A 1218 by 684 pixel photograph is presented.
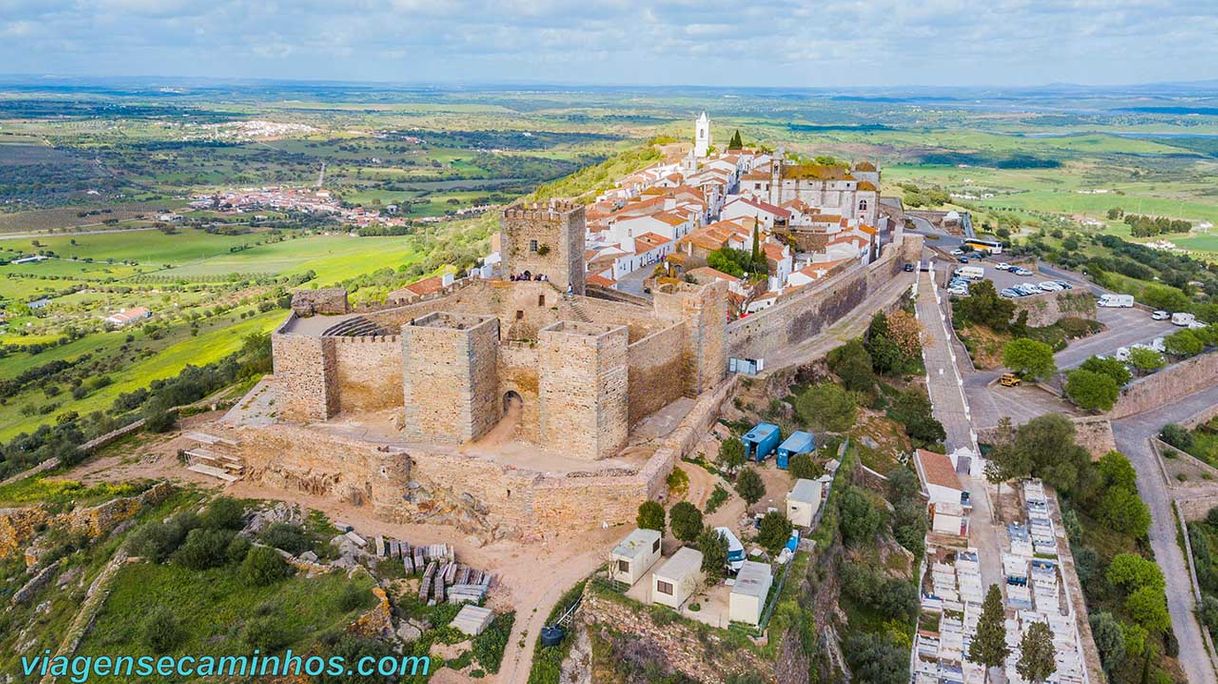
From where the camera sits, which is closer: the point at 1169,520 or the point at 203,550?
the point at 203,550

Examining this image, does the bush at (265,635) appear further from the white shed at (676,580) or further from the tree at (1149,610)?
the tree at (1149,610)

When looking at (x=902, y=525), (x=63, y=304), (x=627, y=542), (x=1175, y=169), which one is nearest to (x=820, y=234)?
(x=902, y=525)

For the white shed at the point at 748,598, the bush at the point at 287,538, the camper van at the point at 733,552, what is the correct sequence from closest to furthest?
1. the white shed at the point at 748,598
2. the camper van at the point at 733,552
3. the bush at the point at 287,538

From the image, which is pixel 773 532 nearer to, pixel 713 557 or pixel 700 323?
pixel 713 557

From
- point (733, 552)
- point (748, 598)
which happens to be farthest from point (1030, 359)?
point (748, 598)

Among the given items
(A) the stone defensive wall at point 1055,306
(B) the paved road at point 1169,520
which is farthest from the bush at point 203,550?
(A) the stone defensive wall at point 1055,306

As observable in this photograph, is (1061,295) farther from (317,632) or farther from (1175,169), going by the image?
(1175,169)
